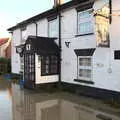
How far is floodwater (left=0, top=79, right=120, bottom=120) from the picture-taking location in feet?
39.2

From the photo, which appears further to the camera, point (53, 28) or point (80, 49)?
point (53, 28)

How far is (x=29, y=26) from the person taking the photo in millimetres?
25859

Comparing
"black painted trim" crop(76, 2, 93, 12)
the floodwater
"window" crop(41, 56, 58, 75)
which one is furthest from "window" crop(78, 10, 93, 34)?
the floodwater

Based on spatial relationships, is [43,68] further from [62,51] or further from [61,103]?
[61,103]

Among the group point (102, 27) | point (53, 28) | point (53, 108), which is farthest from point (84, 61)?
point (53, 108)

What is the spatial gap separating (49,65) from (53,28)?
3.15m

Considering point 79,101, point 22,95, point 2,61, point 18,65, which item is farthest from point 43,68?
point 2,61

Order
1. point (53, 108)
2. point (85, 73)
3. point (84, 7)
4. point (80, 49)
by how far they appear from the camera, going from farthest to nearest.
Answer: point (80, 49) < point (85, 73) < point (84, 7) < point (53, 108)

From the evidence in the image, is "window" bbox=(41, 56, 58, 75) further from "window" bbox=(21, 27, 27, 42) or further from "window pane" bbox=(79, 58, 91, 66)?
"window" bbox=(21, 27, 27, 42)

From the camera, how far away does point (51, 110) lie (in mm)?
13047

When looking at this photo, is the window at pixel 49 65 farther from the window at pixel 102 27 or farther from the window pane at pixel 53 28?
the window at pixel 102 27

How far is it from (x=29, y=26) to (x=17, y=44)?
4385 millimetres

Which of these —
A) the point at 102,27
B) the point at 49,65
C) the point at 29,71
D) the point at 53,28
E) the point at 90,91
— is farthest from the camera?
the point at 53,28

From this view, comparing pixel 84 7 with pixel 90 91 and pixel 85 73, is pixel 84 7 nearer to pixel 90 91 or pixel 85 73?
pixel 85 73
